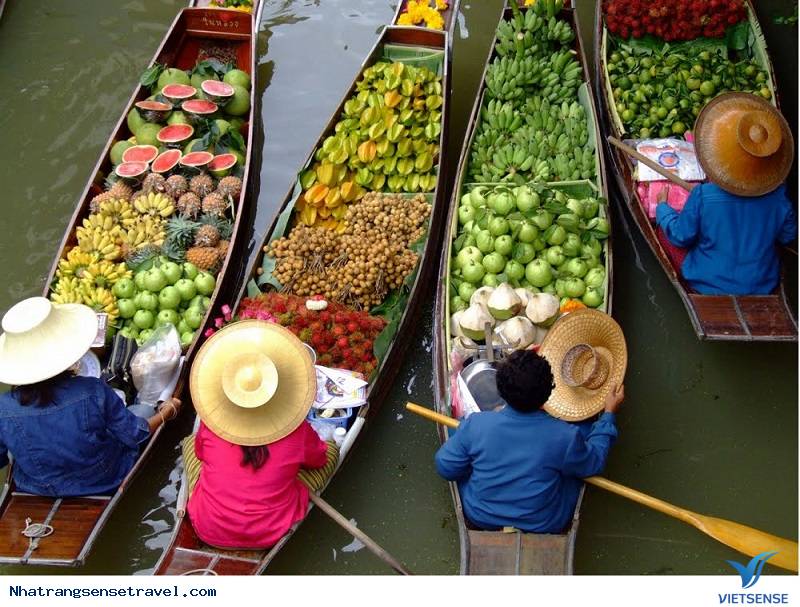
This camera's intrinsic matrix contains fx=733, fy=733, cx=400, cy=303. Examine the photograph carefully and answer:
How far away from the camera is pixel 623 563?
4.11 m

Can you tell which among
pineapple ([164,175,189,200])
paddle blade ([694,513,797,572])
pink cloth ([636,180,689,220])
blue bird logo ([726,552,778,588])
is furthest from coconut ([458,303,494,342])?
pineapple ([164,175,189,200])

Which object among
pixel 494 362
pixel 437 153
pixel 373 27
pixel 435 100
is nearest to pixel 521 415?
pixel 494 362

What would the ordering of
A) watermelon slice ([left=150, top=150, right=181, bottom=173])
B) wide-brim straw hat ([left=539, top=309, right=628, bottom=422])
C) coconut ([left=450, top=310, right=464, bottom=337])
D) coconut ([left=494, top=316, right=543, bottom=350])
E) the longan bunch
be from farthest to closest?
watermelon slice ([left=150, top=150, right=181, bottom=173])
the longan bunch
coconut ([left=450, top=310, right=464, bottom=337])
coconut ([left=494, top=316, right=543, bottom=350])
wide-brim straw hat ([left=539, top=309, right=628, bottom=422])

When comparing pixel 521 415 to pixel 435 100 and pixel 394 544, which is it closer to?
pixel 394 544

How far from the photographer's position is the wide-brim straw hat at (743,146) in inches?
163

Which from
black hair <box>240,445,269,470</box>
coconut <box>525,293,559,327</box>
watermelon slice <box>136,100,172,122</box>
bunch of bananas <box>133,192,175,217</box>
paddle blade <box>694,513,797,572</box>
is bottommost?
paddle blade <box>694,513,797,572</box>

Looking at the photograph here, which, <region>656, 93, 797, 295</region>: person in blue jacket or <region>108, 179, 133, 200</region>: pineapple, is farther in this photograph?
<region>108, 179, 133, 200</region>: pineapple

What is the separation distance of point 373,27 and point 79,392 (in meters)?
5.00

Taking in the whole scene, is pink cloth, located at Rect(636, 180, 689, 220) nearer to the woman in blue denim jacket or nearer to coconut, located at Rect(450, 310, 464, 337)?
coconut, located at Rect(450, 310, 464, 337)

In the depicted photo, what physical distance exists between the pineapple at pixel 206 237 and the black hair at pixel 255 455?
2.04 m

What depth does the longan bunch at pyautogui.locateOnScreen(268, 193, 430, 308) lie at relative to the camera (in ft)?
15.1

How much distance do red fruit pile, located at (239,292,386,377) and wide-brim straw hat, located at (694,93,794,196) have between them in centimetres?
216
